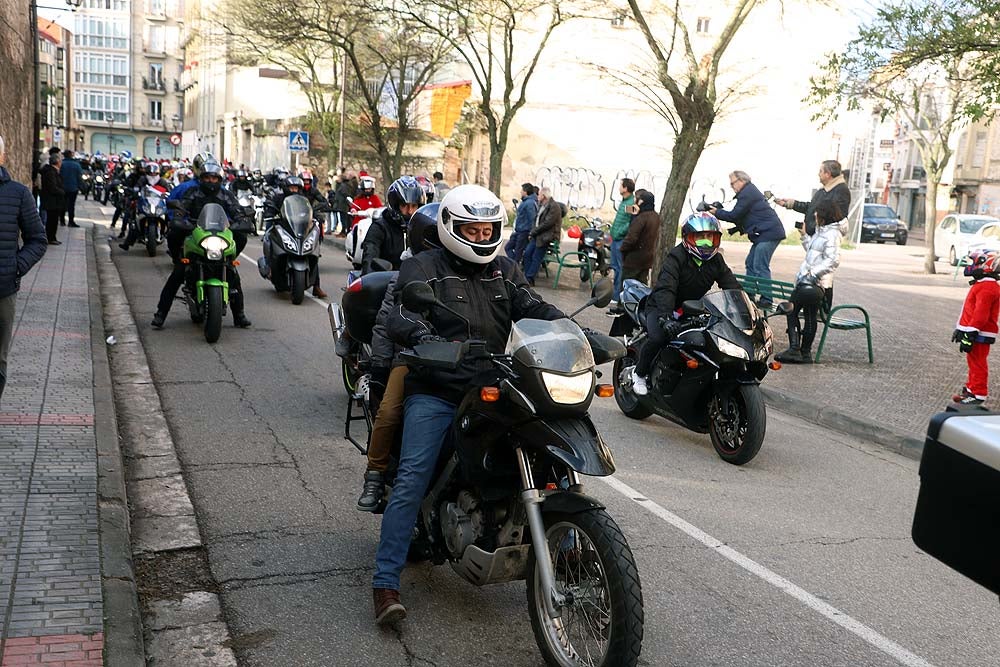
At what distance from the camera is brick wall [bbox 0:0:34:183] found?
15.0 m

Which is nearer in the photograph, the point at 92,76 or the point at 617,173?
the point at 617,173

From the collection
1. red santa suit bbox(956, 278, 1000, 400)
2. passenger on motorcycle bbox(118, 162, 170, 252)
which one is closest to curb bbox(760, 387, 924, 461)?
red santa suit bbox(956, 278, 1000, 400)

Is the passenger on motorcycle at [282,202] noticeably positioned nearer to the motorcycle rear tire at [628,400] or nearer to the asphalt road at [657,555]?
the asphalt road at [657,555]

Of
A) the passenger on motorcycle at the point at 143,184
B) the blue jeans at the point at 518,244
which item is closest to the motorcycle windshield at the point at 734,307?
the blue jeans at the point at 518,244

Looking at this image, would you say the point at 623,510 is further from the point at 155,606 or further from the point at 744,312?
the point at 155,606

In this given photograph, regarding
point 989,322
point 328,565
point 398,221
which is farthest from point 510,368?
point 989,322

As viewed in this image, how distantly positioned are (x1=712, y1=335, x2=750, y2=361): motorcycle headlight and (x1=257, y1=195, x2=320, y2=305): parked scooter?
807 centimetres

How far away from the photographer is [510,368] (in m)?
3.75

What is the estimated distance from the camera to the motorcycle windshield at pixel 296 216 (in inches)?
551

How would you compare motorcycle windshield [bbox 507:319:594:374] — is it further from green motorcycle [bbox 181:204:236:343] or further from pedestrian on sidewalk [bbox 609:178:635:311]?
pedestrian on sidewalk [bbox 609:178:635:311]

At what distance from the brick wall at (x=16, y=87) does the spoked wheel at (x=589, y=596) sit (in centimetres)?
1323

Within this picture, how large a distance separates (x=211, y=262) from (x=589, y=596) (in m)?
8.20

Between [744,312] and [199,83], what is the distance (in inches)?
3329

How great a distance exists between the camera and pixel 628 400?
8.60 metres
